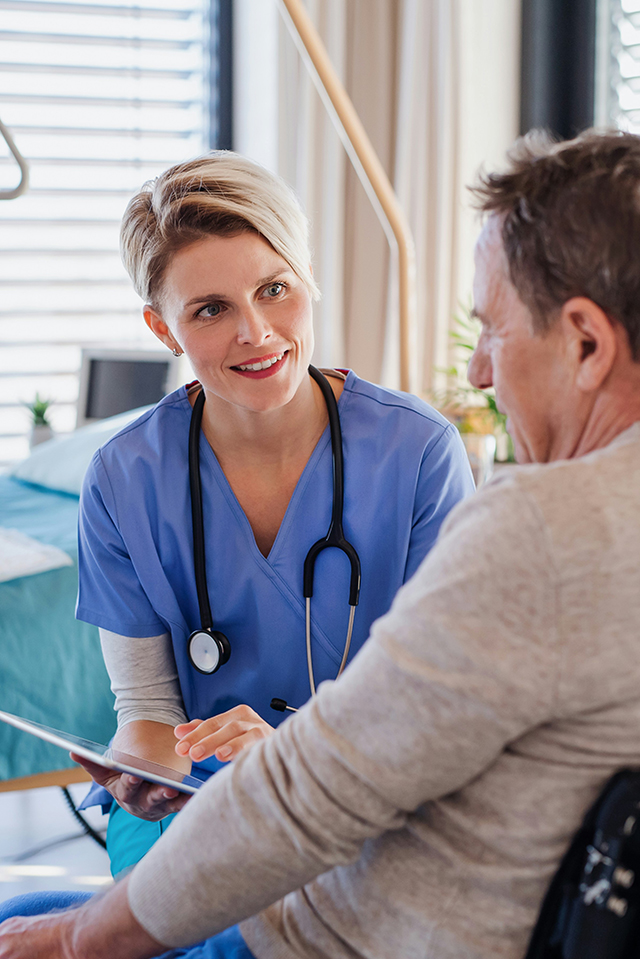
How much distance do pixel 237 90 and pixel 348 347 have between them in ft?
3.73

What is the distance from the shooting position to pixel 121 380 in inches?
120

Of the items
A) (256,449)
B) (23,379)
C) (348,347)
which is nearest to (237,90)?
(348,347)

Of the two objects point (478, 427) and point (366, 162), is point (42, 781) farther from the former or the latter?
point (366, 162)

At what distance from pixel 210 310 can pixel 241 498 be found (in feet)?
0.88

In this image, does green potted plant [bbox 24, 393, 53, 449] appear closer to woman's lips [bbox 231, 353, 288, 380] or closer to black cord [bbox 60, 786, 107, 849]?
black cord [bbox 60, 786, 107, 849]

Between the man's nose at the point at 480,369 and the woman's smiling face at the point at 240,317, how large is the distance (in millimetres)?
452

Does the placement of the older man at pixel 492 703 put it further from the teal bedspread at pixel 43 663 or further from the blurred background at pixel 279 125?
the blurred background at pixel 279 125

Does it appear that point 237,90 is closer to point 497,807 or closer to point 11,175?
point 11,175

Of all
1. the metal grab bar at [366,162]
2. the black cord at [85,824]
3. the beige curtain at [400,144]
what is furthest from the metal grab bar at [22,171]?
Answer: the beige curtain at [400,144]

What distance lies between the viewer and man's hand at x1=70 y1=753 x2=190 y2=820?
0.89 meters

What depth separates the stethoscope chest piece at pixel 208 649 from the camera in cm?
118

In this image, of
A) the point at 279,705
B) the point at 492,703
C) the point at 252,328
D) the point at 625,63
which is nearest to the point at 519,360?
the point at 492,703

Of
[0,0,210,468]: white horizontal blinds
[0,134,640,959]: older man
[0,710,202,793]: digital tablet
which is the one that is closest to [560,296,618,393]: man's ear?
[0,134,640,959]: older man

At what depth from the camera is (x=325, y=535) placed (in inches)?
48.5
